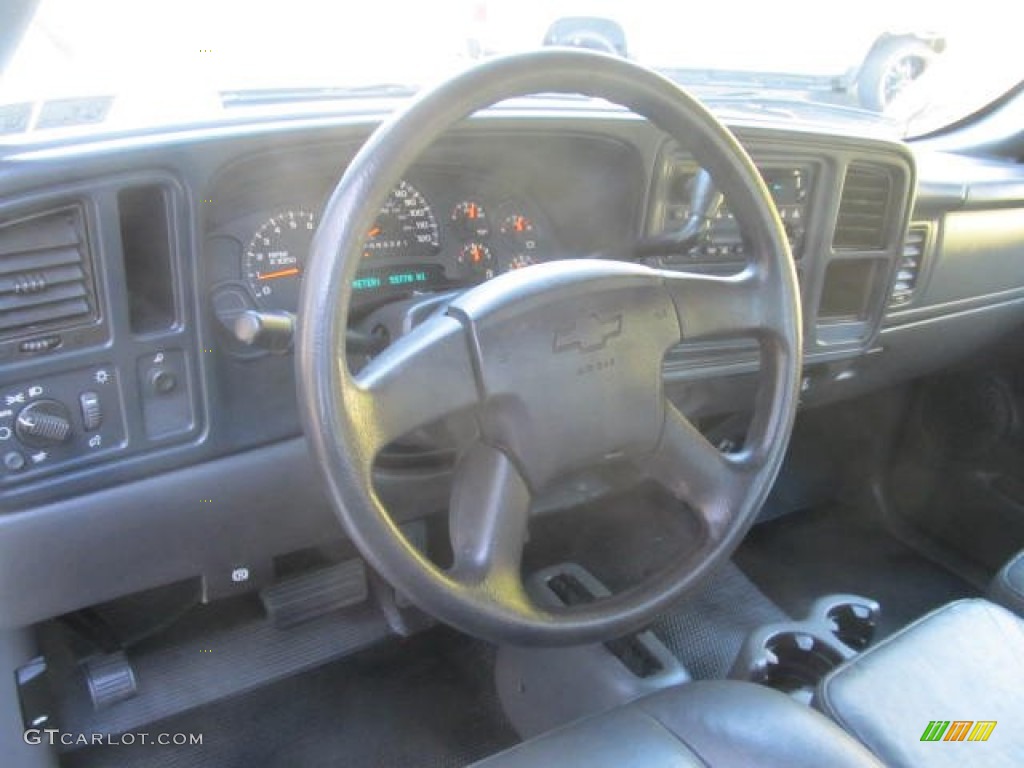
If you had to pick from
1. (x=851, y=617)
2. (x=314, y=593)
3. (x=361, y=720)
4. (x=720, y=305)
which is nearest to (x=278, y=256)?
(x=720, y=305)

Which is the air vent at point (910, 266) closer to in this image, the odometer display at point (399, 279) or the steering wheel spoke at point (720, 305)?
the steering wheel spoke at point (720, 305)

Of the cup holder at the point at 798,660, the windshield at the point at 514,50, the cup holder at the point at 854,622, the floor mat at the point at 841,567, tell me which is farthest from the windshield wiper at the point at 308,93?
the floor mat at the point at 841,567

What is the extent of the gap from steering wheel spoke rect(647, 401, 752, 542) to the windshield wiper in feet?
2.24

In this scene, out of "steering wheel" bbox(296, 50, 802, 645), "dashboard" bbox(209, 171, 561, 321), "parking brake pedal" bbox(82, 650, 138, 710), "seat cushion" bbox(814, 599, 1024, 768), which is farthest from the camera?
"parking brake pedal" bbox(82, 650, 138, 710)

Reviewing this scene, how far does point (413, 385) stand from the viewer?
1.09 m

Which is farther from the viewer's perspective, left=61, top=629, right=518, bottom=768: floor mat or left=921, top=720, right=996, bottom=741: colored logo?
left=61, top=629, right=518, bottom=768: floor mat

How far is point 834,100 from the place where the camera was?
2635mm

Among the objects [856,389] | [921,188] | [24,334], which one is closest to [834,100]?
[921,188]

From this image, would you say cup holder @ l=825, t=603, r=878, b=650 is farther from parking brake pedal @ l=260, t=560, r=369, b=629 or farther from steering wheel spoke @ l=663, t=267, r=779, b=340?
parking brake pedal @ l=260, t=560, r=369, b=629

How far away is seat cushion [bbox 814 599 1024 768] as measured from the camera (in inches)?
50.8

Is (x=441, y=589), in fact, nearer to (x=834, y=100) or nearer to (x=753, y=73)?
(x=753, y=73)

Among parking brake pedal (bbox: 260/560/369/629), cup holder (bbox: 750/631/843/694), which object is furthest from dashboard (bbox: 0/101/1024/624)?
cup holder (bbox: 750/631/843/694)

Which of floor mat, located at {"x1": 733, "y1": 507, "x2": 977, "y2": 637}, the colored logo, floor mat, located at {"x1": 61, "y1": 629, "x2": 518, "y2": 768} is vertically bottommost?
floor mat, located at {"x1": 733, "y1": 507, "x2": 977, "y2": 637}

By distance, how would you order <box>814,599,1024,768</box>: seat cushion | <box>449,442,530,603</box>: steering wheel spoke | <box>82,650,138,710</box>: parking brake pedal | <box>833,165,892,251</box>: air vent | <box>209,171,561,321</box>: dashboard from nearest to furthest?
<box>449,442,530,603</box>: steering wheel spoke < <box>814,599,1024,768</box>: seat cushion < <box>209,171,561,321</box>: dashboard < <box>82,650,138,710</box>: parking brake pedal < <box>833,165,892,251</box>: air vent
